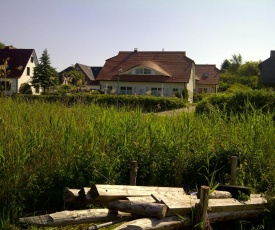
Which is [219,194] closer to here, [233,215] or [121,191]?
[233,215]

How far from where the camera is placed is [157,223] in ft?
11.9

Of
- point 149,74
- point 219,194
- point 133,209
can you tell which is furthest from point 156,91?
point 133,209

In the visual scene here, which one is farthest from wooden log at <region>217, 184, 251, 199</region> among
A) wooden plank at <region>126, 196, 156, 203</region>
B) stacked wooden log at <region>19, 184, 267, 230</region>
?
wooden plank at <region>126, 196, 156, 203</region>

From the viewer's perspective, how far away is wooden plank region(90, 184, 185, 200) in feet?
11.9

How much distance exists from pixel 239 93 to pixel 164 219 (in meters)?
9.42

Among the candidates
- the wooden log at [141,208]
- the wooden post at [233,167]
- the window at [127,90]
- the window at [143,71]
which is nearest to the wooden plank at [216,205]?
the wooden log at [141,208]

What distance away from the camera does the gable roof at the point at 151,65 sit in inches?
1506

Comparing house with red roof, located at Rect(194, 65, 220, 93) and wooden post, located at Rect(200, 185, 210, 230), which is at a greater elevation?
house with red roof, located at Rect(194, 65, 220, 93)

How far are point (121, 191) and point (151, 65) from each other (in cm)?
3607

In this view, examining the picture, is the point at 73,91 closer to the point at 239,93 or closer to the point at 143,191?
the point at 143,191

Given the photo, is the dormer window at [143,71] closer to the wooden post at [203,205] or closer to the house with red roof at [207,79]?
the house with red roof at [207,79]

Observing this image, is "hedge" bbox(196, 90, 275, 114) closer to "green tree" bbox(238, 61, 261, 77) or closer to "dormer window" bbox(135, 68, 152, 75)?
"dormer window" bbox(135, 68, 152, 75)

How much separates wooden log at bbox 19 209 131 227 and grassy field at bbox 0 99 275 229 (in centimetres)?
69

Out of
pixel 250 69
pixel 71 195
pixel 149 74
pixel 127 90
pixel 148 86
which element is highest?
pixel 250 69
